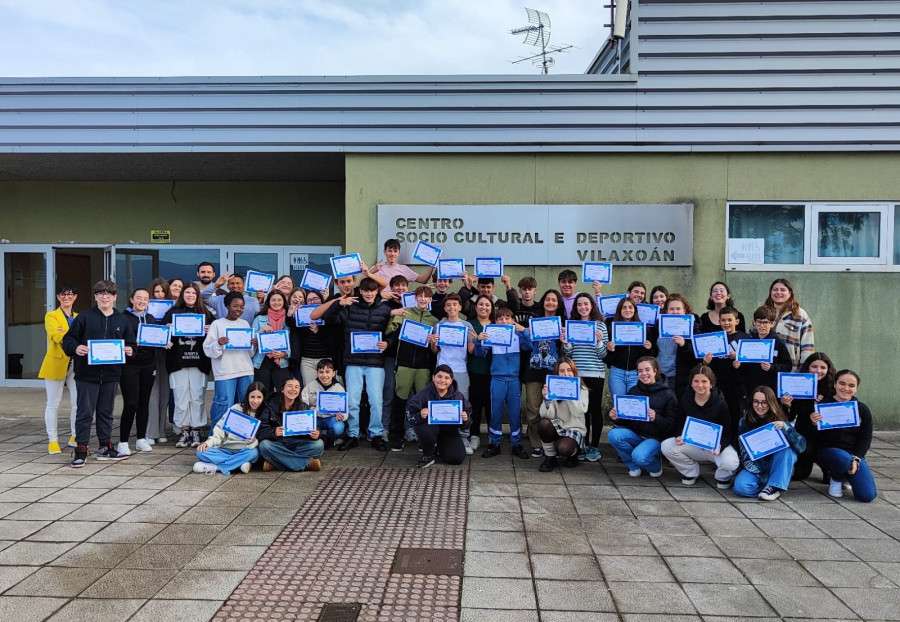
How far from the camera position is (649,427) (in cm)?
609

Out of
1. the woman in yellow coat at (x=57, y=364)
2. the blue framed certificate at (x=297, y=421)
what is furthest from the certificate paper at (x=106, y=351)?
the blue framed certificate at (x=297, y=421)

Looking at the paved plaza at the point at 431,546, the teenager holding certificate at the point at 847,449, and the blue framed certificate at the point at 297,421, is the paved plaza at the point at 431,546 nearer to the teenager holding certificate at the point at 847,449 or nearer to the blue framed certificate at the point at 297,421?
the teenager holding certificate at the point at 847,449

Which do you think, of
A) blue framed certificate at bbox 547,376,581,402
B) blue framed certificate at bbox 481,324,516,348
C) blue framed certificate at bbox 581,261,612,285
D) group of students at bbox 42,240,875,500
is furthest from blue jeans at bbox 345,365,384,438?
blue framed certificate at bbox 581,261,612,285

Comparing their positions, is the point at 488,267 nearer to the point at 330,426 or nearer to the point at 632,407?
the point at 632,407

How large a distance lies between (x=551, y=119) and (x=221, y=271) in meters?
5.83

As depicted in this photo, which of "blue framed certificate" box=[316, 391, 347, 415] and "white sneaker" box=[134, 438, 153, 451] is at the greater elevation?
"blue framed certificate" box=[316, 391, 347, 415]

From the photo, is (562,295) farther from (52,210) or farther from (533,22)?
(533,22)

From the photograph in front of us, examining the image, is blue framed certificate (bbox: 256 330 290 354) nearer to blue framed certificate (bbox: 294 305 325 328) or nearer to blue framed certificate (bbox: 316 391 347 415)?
blue framed certificate (bbox: 294 305 325 328)

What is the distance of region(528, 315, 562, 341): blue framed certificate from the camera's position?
6.58 m

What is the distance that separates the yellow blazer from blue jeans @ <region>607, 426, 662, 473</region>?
540 cm

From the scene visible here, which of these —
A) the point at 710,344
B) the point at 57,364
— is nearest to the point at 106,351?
the point at 57,364

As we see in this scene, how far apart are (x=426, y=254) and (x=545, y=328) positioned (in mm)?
1862

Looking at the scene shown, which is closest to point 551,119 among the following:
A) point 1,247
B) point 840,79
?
point 840,79

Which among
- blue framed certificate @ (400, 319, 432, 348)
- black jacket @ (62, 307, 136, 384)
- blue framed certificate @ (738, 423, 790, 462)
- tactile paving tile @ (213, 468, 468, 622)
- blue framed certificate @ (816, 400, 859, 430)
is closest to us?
tactile paving tile @ (213, 468, 468, 622)
